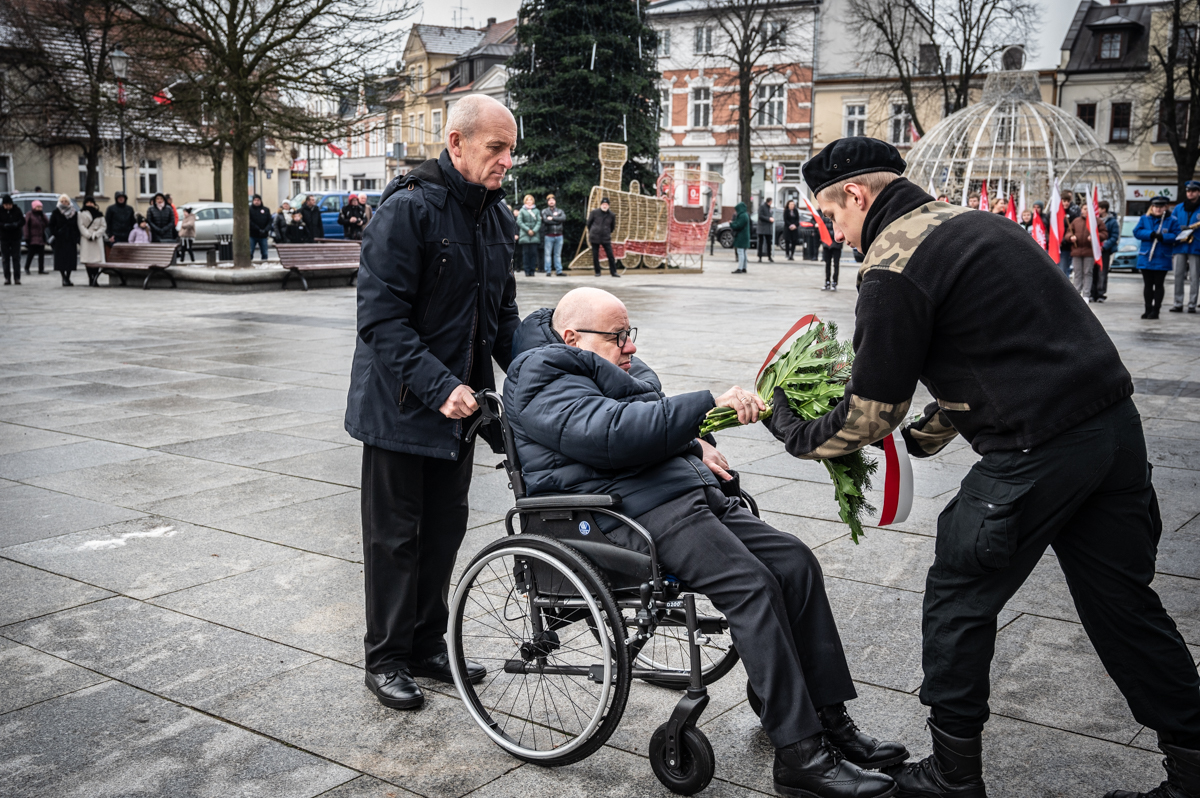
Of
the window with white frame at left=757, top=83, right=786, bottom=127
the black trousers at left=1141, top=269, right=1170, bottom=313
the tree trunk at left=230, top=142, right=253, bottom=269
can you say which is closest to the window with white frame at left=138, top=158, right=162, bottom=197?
the window with white frame at left=757, top=83, right=786, bottom=127

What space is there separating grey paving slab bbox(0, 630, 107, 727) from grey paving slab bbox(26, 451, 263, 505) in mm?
2132

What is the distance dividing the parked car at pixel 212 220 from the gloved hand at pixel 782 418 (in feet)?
114

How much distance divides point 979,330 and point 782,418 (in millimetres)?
687

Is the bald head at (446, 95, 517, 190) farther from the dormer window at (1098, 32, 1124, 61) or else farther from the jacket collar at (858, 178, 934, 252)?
the dormer window at (1098, 32, 1124, 61)

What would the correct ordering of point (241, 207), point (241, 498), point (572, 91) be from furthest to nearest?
1. point (572, 91)
2. point (241, 207)
3. point (241, 498)

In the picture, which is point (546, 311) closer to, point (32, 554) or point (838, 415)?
point (838, 415)

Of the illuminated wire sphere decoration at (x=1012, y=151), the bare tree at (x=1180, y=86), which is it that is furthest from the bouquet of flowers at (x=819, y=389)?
the bare tree at (x=1180, y=86)

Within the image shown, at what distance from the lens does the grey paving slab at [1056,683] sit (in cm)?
349

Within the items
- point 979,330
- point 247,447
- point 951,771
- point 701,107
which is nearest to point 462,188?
point 979,330

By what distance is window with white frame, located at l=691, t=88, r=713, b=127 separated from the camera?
2299 inches

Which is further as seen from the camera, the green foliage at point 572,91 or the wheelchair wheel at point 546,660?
the green foliage at point 572,91

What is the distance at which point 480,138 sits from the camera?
362 cm

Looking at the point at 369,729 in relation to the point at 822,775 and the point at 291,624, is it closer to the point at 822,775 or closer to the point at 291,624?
the point at 291,624

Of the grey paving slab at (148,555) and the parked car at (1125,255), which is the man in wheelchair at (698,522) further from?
the parked car at (1125,255)
